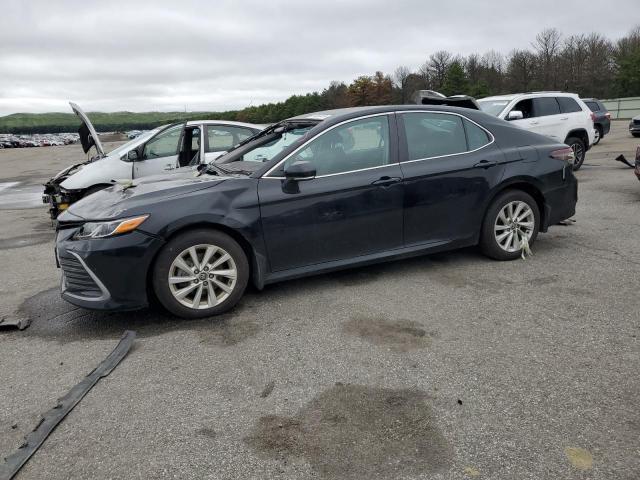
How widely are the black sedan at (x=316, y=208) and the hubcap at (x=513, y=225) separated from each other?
0.01m

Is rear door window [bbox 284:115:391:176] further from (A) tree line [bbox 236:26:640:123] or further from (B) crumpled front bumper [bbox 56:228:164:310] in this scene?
→ (A) tree line [bbox 236:26:640:123]

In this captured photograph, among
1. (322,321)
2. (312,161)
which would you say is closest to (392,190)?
(312,161)

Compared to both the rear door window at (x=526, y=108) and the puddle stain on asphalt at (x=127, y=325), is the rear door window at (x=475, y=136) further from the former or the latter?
the rear door window at (x=526, y=108)

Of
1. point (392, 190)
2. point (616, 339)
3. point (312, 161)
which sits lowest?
point (616, 339)

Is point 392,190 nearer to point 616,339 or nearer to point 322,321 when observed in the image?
point 322,321

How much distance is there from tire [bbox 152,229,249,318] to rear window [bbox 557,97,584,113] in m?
10.7

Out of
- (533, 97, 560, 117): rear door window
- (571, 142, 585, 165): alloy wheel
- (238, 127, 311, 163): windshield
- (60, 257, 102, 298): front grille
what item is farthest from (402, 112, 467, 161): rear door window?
(571, 142, 585, 165): alloy wheel

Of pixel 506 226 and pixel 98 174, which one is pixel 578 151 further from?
pixel 98 174

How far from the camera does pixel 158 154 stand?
8945mm

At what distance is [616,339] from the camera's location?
3654mm

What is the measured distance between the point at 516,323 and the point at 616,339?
656mm

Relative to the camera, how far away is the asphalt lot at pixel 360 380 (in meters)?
2.57

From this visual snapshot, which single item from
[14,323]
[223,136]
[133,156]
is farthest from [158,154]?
[14,323]

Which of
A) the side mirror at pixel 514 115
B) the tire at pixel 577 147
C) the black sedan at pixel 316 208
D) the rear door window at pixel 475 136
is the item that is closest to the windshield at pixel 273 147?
the black sedan at pixel 316 208
